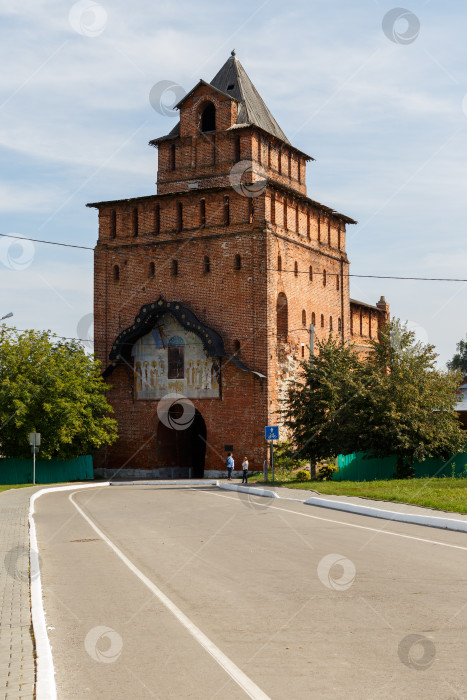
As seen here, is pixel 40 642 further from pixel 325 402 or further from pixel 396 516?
pixel 325 402

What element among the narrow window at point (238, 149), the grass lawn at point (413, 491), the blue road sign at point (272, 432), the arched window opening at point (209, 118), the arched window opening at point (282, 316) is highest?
the arched window opening at point (209, 118)

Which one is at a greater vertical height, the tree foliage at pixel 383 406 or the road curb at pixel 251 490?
the tree foliage at pixel 383 406

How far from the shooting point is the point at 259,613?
8516 mm

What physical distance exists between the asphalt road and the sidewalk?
28 centimetres

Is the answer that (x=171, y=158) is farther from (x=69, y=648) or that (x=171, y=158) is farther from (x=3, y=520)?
(x=69, y=648)

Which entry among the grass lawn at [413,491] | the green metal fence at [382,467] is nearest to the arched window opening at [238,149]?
the green metal fence at [382,467]

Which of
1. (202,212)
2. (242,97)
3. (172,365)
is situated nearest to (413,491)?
(172,365)

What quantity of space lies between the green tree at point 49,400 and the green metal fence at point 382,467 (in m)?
13.4

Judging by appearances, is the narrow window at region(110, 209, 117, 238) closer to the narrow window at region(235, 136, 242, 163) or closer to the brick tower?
the brick tower

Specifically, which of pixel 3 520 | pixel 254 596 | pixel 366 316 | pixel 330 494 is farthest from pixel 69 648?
pixel 366 316

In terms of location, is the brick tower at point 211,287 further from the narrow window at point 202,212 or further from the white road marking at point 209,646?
the white road marking at point 209,646

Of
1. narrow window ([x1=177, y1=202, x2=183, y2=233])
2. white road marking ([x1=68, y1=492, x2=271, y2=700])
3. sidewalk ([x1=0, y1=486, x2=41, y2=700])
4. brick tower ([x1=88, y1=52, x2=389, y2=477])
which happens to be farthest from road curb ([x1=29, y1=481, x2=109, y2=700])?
narrow window ([x1=177, y1=202, x2=183, y2=233])

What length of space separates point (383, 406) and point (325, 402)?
319 cm

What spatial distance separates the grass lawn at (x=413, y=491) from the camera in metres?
20.8
